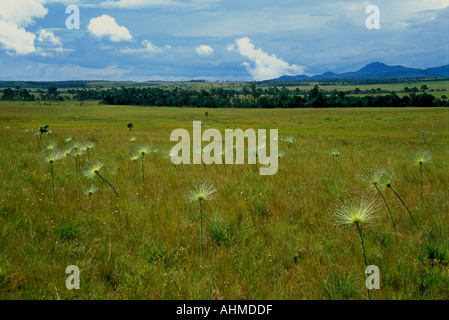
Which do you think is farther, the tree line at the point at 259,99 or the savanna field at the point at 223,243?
the tree line at the point at 259,99

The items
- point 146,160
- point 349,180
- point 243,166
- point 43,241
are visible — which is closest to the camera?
point 43,241

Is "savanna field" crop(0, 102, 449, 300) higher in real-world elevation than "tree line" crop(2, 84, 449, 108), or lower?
lower

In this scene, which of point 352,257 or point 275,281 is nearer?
point 275,281

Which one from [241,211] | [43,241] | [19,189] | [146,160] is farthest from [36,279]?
[146,160]

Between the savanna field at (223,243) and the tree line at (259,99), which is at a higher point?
the tree line at (259,99)

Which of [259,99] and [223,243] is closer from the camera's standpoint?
[223,243]

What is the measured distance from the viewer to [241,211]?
4789 millimetres

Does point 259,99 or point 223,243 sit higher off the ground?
point 259,99

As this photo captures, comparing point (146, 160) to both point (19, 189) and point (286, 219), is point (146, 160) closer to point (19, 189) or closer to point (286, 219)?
point (19, 189)

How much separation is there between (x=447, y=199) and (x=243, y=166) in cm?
504

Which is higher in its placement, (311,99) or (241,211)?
(311,99)

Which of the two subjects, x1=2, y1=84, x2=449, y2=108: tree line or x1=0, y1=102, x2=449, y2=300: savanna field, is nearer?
x1=0, y1=102, x2=449, y2=300: savanna field

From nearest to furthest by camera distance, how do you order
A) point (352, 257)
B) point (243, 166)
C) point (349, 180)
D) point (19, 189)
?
point (352, 257), point (19, 189), point (349, 180), point (243, 166)
